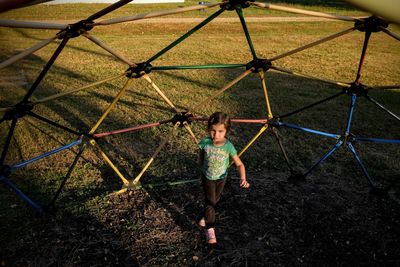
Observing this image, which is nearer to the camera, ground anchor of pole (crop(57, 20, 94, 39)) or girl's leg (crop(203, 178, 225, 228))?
ground anchor of pole (crop(57, 20, 94, 39))

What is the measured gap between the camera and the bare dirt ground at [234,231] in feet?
10.4

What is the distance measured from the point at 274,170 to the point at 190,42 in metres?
10.1

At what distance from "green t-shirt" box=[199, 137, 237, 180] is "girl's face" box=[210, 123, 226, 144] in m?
0.13

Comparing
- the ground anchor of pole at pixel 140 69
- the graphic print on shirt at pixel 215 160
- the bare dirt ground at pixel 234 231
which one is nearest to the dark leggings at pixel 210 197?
the graphic print on shirt at pixel 215 160

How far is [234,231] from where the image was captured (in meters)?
3.50

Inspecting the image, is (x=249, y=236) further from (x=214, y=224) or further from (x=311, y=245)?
(x=311, y=245)

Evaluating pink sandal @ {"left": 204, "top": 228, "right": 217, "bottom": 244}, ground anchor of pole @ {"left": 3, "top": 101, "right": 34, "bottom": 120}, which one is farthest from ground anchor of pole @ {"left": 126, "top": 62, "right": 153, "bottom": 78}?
pink sandal @ {"left": 204, "top": 228, "right": 217, "bottom": 244}

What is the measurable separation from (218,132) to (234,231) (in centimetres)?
117

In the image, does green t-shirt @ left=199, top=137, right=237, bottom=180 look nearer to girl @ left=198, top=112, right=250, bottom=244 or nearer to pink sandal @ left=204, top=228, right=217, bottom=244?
girl @ left=198, top=112, right=250, bottom=244

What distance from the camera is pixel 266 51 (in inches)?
489

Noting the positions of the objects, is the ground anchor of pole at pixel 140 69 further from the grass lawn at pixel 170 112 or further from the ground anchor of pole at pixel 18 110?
the grass lawn at pixel 170 112

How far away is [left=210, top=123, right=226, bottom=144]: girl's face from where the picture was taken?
297 centimetres

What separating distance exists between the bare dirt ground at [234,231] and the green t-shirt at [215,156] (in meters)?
0.69

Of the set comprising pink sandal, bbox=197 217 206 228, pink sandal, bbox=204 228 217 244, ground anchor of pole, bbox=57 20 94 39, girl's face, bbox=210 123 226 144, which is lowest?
pink sandal, bbox=204 228 217 244
